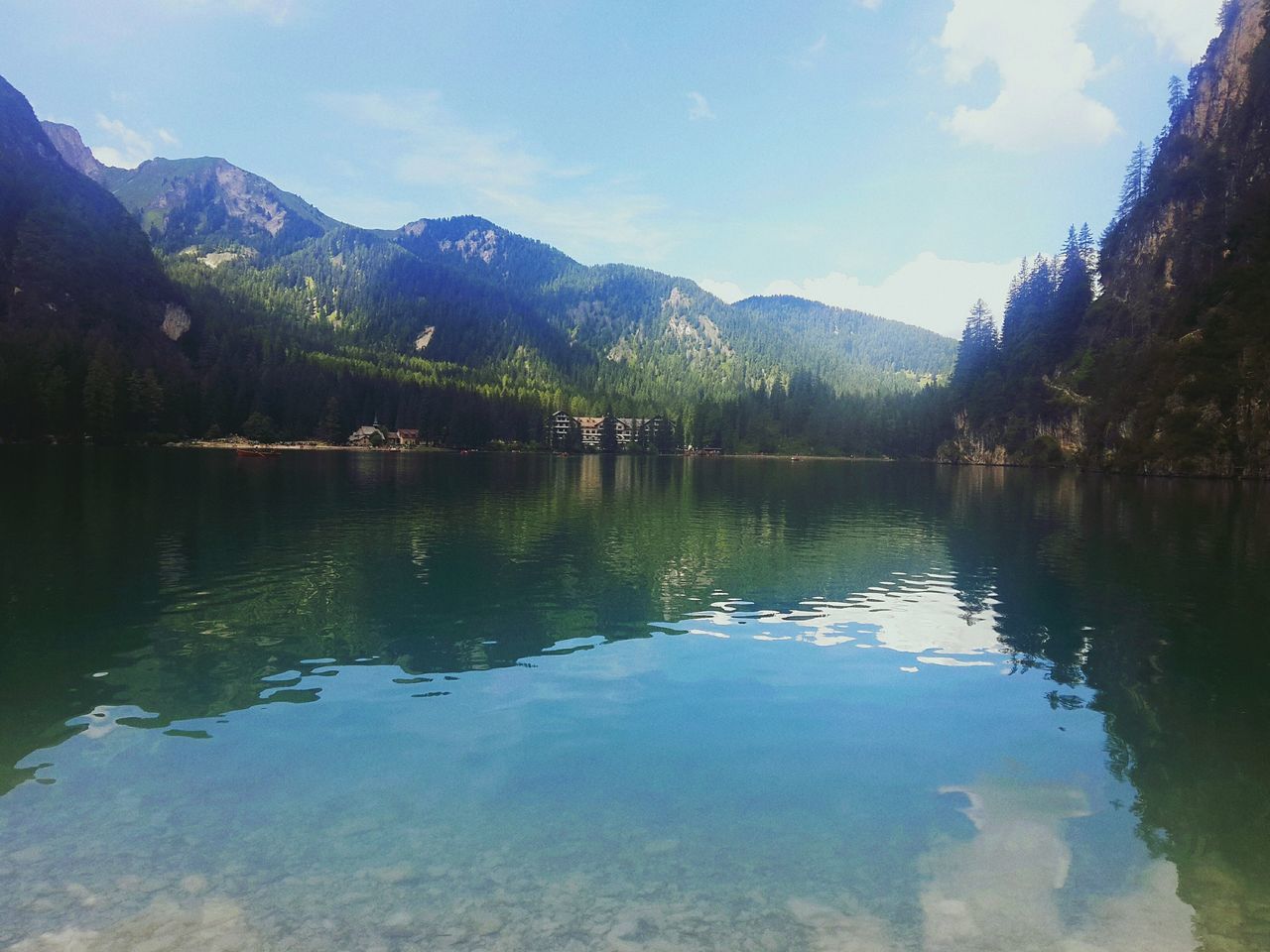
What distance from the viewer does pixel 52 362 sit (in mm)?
155625

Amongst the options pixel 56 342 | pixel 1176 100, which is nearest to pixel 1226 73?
pixel 1176 100

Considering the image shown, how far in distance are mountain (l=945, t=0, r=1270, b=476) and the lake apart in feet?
380

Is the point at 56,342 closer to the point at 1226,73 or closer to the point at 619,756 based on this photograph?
the point at 619,756

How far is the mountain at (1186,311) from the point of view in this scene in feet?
404

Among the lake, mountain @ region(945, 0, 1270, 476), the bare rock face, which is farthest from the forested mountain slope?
the bare rock face

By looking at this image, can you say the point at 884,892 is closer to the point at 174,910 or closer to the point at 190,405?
the point at 174,910

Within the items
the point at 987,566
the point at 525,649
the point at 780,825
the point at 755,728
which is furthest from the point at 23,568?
the point at 987,566

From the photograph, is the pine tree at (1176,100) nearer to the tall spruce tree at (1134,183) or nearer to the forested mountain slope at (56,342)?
the tall spruce tree at (1134,183)

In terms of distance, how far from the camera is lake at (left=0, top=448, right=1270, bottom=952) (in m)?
9.16

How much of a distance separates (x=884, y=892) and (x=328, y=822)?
811 centimetres

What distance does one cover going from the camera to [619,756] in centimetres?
1405

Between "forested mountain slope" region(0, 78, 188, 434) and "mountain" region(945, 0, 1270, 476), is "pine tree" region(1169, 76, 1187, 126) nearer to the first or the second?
"mountain" region(945, 0, 1270, 476)

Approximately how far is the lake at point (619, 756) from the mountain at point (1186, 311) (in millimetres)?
115743

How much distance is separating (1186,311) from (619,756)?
16420 cm
